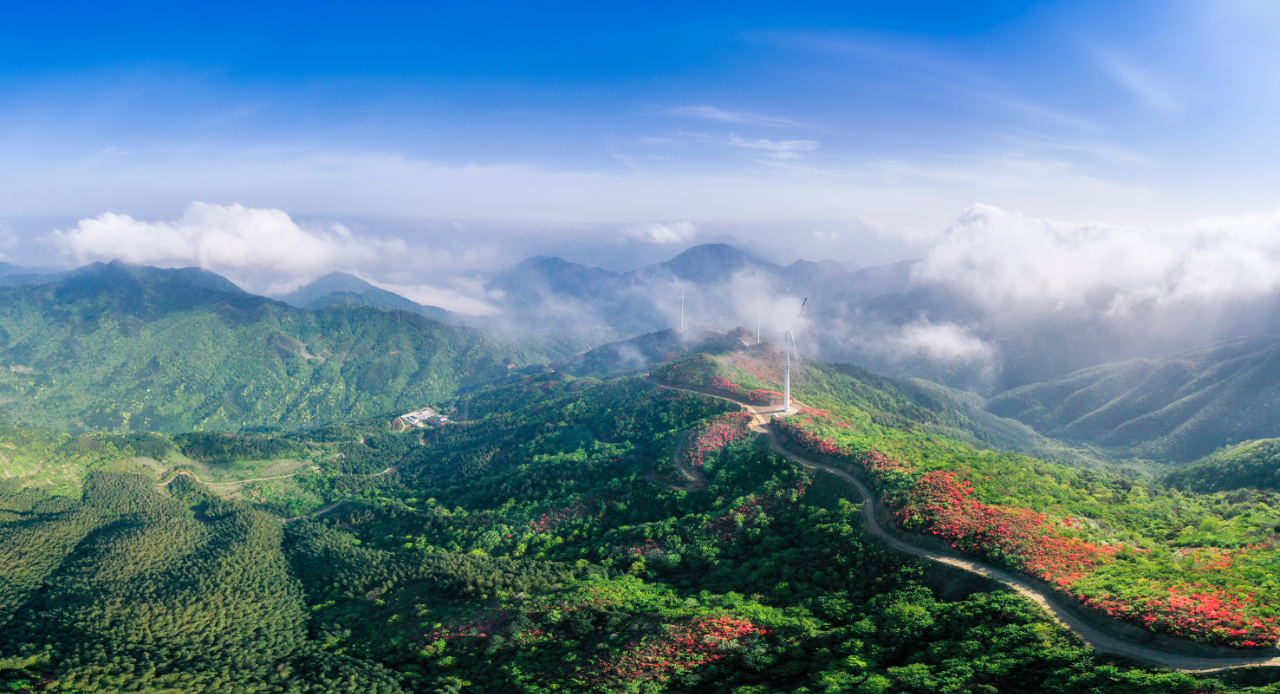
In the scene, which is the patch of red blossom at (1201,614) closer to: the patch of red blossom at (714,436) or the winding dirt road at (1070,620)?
the winding dirt road at (1070,620)

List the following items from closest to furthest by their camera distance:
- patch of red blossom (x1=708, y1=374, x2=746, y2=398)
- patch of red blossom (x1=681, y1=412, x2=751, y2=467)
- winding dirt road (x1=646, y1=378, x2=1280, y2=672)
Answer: winding dirt road (x1=646, y1=378, x2=1280, y2=672)
patch of red blossom (x1=681, y1=412, x2=751, y2=467)
patch of red blossom (x1=708, y1=374, x2=746, y2=398)

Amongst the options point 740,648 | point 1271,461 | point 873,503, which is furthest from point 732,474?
point 1271,461

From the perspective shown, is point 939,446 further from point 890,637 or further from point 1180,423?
point 1180,423

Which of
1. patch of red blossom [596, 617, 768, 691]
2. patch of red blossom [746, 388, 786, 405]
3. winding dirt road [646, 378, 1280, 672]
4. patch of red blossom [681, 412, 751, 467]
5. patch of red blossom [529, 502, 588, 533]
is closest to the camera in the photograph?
winding dirt road [646, 378, 1280, 672]

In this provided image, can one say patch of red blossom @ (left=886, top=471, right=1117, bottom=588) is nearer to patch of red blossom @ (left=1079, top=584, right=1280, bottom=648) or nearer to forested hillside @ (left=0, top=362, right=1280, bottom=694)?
forested hillside @ (left=0, top=362, right=1280, bottom=694)

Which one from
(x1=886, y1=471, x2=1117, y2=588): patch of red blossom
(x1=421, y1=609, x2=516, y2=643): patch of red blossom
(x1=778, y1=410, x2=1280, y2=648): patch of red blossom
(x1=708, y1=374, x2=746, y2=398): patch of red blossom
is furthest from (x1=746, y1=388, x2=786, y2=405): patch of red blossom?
(x1=421, y1=609, x2=516, y2=643): patch of red blossom

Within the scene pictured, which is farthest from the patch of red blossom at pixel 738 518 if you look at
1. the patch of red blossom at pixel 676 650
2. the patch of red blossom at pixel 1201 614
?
the patch of red blossom at pixel 1201 614

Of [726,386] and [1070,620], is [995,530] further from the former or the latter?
[726,386]
